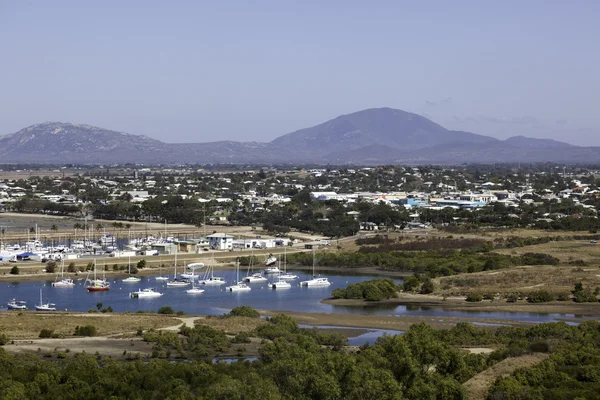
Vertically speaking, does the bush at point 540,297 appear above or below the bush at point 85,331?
below

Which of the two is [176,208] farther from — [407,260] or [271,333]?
[271,333]

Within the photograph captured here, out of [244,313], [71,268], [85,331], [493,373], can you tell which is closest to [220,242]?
[71,268]

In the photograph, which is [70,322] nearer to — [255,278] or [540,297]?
[255,278]

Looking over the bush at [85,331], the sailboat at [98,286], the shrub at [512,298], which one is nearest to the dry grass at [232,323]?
the bush at [85,331]

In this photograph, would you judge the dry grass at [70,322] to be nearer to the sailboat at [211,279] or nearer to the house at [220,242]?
the sailboat at [211,279]

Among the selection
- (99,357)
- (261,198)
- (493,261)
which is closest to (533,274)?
(493,261)
